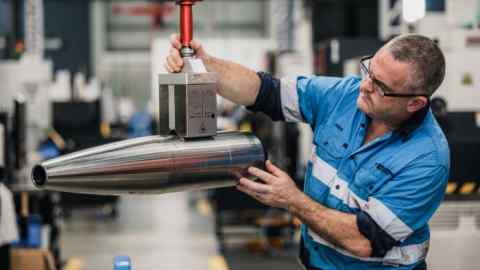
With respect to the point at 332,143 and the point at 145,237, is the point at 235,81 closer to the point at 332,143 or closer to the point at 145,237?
the point at 332,143

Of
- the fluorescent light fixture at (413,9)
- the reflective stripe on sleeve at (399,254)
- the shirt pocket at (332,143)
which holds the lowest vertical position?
the reflective stripe on sleeve at (399,254)

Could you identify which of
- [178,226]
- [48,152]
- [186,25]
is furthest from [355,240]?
[178,226]

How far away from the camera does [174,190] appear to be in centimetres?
191

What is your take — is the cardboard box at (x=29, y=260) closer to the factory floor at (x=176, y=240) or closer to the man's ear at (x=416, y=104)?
the factory floor at (x=176, y=240)

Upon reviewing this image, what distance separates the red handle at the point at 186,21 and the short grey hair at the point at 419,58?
59 centimetres

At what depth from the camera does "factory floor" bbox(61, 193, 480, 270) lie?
13.5 feet

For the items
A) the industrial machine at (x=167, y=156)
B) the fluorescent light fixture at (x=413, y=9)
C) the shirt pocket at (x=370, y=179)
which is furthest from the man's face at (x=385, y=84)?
the fluorescent light fixture at (x=413, y=9)

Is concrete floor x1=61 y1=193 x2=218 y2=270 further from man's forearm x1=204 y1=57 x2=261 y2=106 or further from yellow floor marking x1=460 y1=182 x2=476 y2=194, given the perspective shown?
man's forearm x1=204 y1=57 x2=261 y2=106

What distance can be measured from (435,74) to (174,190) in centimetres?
82

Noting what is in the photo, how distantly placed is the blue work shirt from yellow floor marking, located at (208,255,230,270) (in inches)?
208

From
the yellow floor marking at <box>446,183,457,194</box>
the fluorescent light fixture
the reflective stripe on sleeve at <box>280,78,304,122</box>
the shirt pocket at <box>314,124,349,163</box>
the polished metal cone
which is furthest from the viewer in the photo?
the fluorescent light fixture

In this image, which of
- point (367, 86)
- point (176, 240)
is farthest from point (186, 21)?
point (176, 240)

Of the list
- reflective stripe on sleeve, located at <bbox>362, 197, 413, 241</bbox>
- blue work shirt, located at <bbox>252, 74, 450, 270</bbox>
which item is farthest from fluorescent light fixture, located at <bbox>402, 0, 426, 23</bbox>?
reflective stripe on sleeve, located at <bbox>362, 197, 413, 241</bbox>

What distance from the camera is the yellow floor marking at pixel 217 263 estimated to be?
7.74 metres
